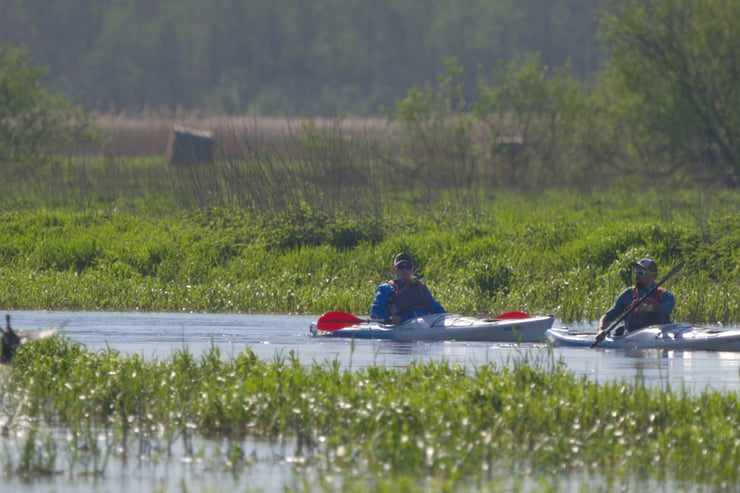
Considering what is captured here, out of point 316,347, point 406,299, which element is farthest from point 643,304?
point 316,347

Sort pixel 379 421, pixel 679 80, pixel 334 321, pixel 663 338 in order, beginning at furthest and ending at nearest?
pixel 679 80 → pixel 334 321 → pixel 663 338 → pixel 379 421

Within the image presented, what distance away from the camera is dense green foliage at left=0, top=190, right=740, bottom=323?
21.7 m

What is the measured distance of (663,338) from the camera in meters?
17.3

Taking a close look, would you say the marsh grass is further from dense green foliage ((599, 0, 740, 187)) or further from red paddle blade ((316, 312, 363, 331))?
dense green foliage ((599, 0, 740, 187))

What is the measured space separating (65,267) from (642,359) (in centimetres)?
1162

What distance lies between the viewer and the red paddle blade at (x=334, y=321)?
1877 centimetres

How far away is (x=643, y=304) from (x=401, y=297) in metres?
3.00

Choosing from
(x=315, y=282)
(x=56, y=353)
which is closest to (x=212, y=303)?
(x=315, y=282)

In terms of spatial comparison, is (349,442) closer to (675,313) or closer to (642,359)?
(642,359)

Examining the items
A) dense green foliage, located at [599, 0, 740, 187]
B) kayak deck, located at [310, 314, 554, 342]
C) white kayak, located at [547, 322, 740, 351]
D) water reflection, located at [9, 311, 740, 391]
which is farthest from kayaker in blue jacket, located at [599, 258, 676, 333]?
dense green foliage, located at [599, 0, 740, 187]

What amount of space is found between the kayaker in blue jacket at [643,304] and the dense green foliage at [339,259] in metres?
2.63

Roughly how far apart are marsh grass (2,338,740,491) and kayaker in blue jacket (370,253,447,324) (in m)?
6.26

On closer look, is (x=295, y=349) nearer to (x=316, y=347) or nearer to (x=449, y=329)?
(x=316, y=347)

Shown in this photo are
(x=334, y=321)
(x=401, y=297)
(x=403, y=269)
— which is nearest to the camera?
(x=334, y=321)
